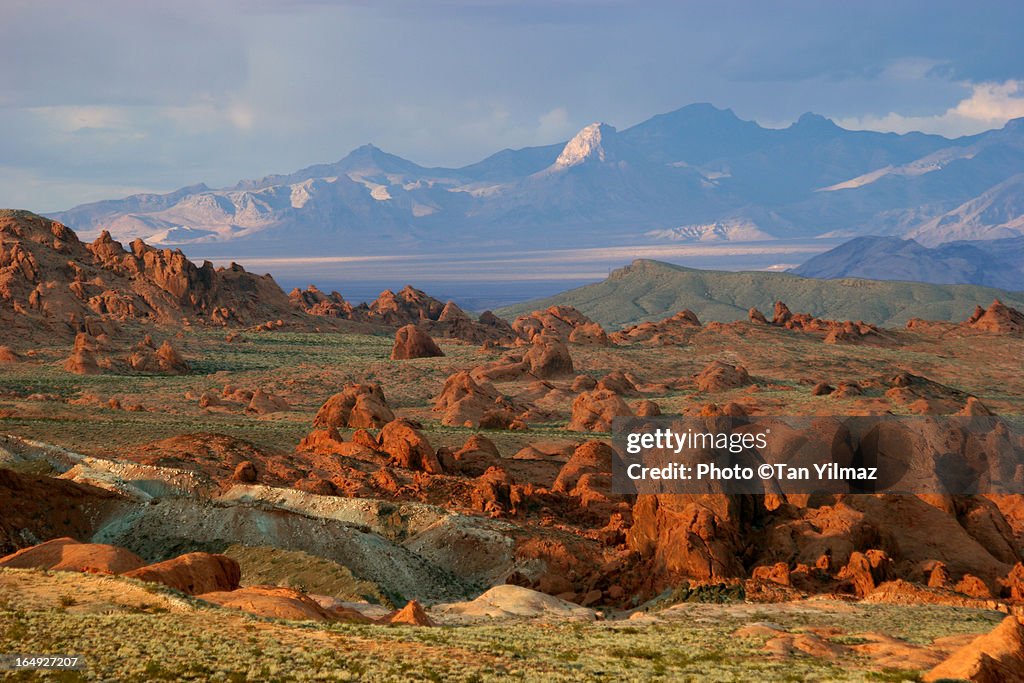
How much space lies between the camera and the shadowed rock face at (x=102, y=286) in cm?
10144

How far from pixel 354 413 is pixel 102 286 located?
63.6m

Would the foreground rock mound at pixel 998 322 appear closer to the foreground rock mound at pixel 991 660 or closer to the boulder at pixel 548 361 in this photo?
the boulder at pixel 548 361

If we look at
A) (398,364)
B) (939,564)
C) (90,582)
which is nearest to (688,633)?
(939,564)

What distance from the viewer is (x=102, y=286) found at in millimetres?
112375

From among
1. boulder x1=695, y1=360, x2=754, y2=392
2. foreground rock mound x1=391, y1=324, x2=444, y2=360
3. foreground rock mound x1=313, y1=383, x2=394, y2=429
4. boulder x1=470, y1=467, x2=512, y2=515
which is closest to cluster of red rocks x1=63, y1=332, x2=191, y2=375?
foreground rock mound x1=391, y1=324, x2=444, y2=360

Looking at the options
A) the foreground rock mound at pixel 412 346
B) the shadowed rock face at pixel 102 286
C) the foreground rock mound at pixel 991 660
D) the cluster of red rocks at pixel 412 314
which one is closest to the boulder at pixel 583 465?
the foreground rock mound at pixel 991 660

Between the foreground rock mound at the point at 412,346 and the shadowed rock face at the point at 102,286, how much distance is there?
2606cm

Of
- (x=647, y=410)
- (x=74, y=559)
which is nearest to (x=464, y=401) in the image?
(x=647, y=410)

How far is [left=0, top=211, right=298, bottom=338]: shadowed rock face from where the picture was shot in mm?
101438

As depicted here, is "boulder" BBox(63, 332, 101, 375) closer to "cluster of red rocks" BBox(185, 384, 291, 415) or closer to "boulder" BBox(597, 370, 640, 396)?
"cluster of red rocks" BBox(185, 384, 291, 415)

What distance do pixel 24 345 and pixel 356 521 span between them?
225 ft

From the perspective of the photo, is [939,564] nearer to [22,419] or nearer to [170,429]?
[170,429]

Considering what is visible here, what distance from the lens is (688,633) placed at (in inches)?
1000

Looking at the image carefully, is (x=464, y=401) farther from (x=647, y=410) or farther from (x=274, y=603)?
(x=274, y=603)
